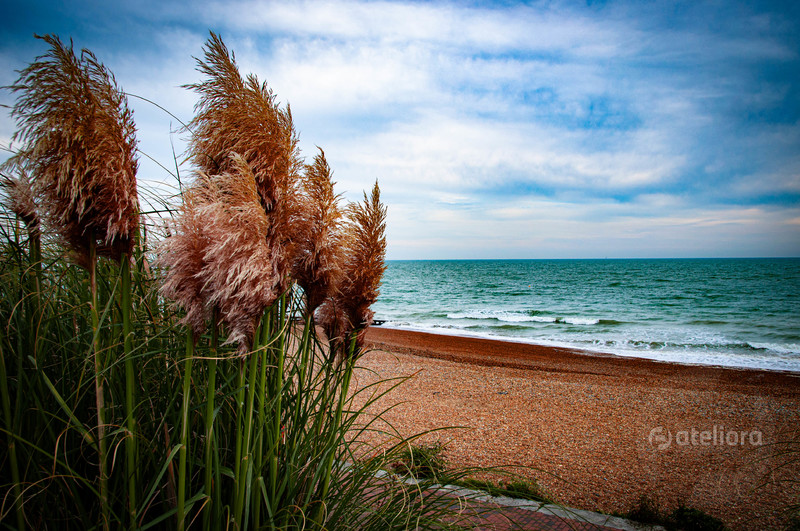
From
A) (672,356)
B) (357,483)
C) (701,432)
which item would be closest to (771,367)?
(672,356)

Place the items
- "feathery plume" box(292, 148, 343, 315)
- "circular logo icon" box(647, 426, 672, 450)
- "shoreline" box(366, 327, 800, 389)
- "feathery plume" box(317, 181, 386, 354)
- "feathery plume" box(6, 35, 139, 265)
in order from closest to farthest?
1. "feathery plume" box(6, 35, 139, 265)
2. "feathery plume" box(292, 148, 343, 315)
3. "feathery plume" box(317, 181, 386, 354)
4. "circular logo icon" box(647, 426, 672, 450)
5. "shoreline" box(366, 327, 800, 389)

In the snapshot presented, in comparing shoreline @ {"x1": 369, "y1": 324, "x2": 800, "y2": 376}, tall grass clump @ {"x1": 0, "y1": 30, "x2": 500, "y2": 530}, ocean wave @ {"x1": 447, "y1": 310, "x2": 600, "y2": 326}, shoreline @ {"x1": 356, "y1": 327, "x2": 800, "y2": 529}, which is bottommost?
ocean wave @ {"x1": 447, "y1": 310, "x2": 600, "y2": 326}

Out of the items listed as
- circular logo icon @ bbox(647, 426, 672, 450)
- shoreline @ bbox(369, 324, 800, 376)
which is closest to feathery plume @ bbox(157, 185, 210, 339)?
circular logo icon @ bbox(647, 426, 672, 450)

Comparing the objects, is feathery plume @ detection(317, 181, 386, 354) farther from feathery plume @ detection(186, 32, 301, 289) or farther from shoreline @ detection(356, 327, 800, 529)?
feathery plume @ detection(186, 32, 301, 289)

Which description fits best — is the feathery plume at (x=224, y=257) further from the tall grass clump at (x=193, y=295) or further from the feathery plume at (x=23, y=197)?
the feathery plume at (x=23, y=197)

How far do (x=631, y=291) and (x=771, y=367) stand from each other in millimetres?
36878

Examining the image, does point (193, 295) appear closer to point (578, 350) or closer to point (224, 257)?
point (224, 257)

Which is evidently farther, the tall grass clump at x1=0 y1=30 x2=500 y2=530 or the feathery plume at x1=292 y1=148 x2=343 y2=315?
the feathery plume at x1=292 y1=148 x2=343 y2=315

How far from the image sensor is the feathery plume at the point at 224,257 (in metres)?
1.17

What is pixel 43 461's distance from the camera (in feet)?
5.57

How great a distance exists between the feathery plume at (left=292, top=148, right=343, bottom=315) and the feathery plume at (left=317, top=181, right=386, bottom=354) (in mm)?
111

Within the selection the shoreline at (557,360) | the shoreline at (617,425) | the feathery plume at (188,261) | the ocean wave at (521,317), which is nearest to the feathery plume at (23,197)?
the feathery plume at (188,261)

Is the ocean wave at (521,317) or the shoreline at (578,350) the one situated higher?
the shoreline at (578,350)

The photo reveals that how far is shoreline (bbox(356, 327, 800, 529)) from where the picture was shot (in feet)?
15.1
